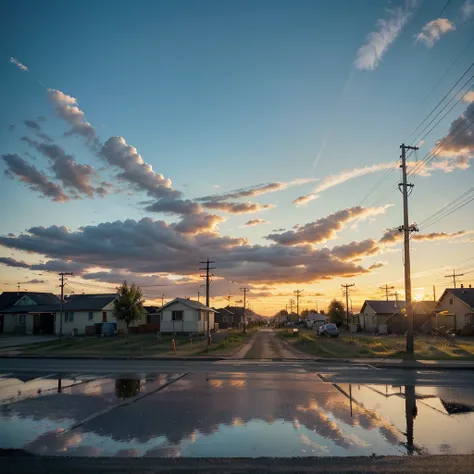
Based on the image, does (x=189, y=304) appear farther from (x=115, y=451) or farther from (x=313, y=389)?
(x=115, y=451)

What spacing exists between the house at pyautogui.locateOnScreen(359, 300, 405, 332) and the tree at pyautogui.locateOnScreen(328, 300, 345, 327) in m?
28.7

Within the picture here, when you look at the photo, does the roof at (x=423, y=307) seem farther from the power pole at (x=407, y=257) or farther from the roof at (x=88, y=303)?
the roof at (x=88, y=303)

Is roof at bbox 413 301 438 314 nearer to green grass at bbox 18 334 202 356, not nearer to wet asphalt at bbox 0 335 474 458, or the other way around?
green grass at bbox 18 334 202 356

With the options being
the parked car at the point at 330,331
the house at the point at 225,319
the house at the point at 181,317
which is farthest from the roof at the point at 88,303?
the house at the point at 225,319

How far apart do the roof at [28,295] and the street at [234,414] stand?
60095 mm

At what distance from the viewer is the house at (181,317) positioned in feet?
185

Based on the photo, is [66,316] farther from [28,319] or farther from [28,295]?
[28,295]

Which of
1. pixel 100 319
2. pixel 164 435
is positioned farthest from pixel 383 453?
pixel 100 319

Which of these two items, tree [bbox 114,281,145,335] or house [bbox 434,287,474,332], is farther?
house [bbox 434,287,474,332]

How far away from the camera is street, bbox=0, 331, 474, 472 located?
27.9 feet

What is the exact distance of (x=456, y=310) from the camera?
2515 inches

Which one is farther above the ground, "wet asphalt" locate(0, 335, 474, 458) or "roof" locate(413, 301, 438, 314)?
"roof" locate(413, 301, 438, 314)

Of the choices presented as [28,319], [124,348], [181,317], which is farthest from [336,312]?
[124,348]

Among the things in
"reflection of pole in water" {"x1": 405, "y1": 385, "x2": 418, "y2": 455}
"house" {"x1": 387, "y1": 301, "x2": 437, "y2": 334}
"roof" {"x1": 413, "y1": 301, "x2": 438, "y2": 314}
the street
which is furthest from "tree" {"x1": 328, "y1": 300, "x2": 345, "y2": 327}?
"reflection of pole in water" {"x1": 405, "y1": 385, "x2": 418, "y2": 455}
